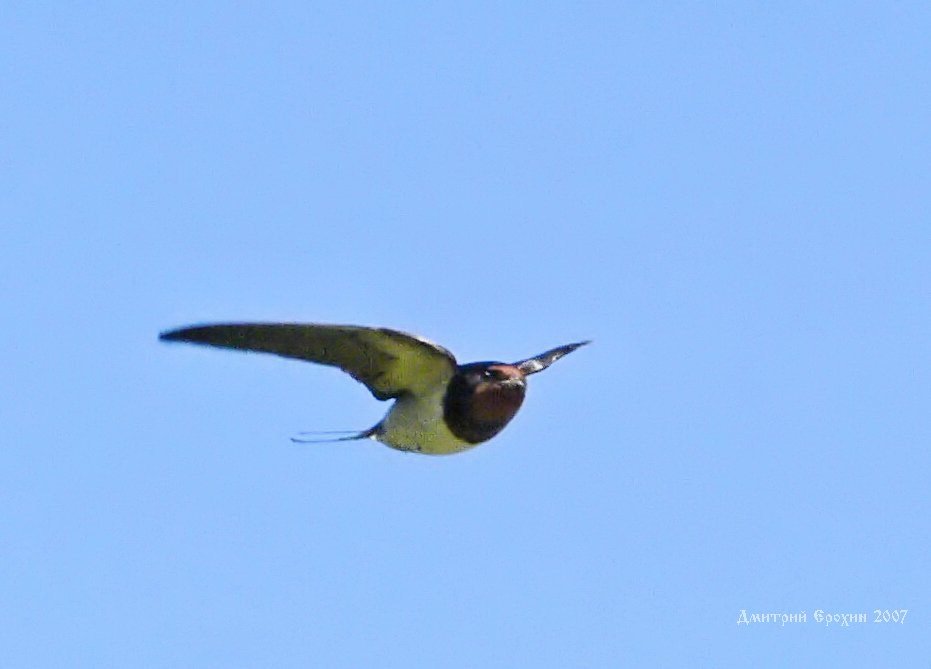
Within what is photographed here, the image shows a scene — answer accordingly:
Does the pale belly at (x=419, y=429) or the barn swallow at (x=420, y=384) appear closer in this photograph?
the barn swallow at (x=420, y=384)

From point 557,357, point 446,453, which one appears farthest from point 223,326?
point 557,357

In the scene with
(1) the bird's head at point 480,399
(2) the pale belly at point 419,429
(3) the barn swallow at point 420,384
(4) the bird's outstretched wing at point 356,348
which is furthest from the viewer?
(2) the pale belly at point 419,429

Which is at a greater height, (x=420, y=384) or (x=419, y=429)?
(x=420, y=384)

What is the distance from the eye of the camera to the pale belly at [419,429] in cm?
959

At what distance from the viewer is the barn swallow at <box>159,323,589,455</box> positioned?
29.6ft

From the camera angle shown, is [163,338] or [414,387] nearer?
[163,338]

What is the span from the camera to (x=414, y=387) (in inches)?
379

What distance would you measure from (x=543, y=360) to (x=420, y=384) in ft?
3.79

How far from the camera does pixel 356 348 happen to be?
9180 millimetres

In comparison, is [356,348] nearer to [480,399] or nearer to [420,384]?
[420,384]

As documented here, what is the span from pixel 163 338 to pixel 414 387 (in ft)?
5.26

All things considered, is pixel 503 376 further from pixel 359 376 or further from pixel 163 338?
pixel 163 338

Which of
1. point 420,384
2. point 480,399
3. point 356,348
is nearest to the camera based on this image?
point 356,348

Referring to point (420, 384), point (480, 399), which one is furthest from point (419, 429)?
point (480, 399)
